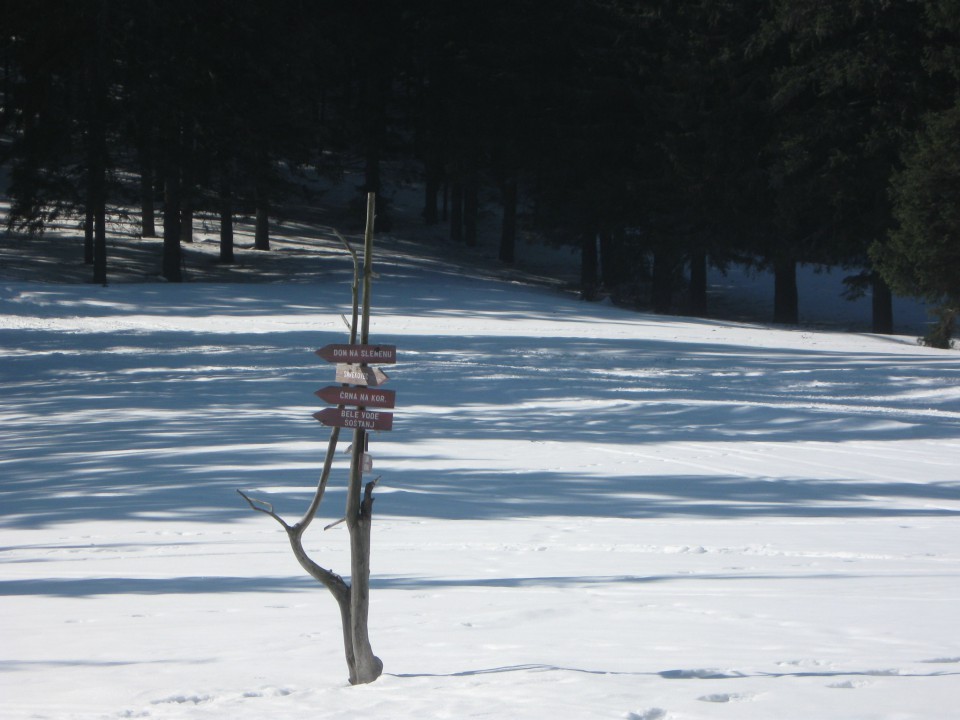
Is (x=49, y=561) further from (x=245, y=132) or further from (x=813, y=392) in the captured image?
(x=245, y=132)

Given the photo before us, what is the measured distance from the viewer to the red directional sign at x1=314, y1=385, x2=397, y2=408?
4918mm

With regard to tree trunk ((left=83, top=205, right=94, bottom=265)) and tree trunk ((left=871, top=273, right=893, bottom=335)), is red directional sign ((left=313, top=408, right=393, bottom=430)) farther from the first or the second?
tree trunk ((left=871, top=273, right=893, bottom=335))

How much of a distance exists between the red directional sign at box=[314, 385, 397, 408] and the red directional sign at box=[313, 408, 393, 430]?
43mm

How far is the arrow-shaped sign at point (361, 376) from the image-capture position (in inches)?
195

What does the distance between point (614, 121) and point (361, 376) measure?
109ft

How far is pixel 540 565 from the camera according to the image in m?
7.58

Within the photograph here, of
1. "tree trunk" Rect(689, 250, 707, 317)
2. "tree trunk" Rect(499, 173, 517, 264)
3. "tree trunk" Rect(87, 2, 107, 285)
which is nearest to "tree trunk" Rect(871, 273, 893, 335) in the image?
"tree trunk" Rect(689, 250, 707, 317)

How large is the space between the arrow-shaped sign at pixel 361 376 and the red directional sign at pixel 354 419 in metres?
Answer: 0.13

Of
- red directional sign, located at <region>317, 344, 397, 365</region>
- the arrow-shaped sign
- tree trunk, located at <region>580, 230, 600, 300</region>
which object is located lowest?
the arrow-shaped sign

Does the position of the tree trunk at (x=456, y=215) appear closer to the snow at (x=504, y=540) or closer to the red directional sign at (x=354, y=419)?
the snow at (x=504, y=540)

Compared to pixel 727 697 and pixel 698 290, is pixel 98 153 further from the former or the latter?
pixel 727 697

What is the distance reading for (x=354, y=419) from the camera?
4.95m

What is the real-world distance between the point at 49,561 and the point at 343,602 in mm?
3433

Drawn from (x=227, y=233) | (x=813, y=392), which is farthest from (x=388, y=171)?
(x=813, y=392)
